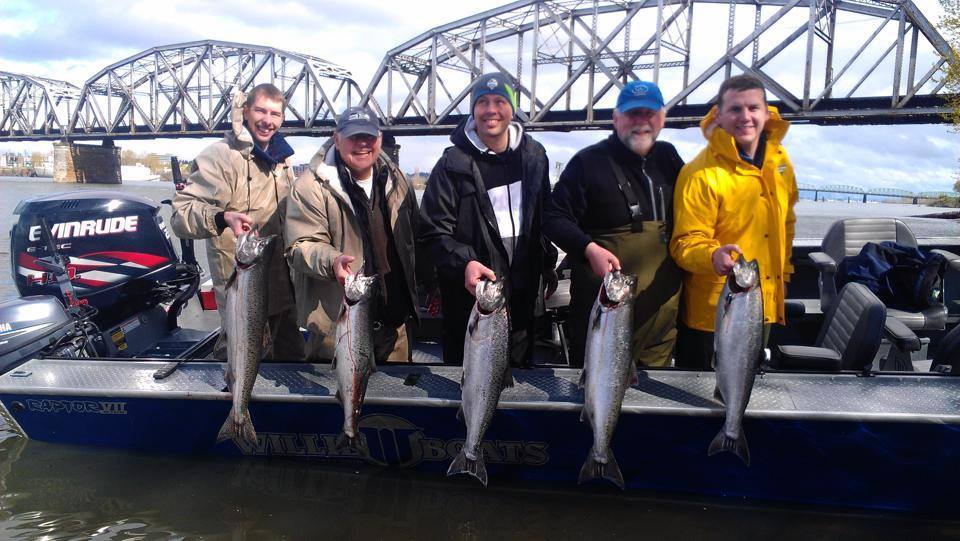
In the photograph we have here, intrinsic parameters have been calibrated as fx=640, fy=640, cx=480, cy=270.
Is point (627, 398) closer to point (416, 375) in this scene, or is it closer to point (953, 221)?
point (416, 375)

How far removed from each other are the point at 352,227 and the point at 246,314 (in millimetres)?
689

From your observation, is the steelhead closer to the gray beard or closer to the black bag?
the gray beard

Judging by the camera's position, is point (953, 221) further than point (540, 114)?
No

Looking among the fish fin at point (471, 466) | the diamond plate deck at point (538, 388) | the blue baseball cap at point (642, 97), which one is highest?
the blue baseball cap at point (642, 97)

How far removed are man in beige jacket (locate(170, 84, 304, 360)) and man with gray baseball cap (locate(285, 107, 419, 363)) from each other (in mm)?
300

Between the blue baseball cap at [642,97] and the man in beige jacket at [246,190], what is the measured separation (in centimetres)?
185

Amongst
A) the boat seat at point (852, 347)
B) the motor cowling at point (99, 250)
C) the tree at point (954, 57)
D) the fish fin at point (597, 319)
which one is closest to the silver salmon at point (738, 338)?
the fish fin at point (597, 319)

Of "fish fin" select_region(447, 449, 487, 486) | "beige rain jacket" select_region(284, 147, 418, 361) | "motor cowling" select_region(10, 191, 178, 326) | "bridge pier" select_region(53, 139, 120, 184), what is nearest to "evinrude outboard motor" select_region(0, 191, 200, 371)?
"motor cowling" select_region(10, 191, 178, 326)

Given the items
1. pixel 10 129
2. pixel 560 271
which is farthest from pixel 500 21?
pixel 10 129

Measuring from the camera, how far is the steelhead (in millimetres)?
2607

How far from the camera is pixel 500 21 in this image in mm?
50406

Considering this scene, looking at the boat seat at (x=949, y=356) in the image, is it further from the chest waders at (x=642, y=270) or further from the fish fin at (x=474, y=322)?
the fish fin at (x=474, y=322)

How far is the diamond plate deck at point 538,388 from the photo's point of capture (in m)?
2.91

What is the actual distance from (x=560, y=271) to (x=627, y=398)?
6.04ft
